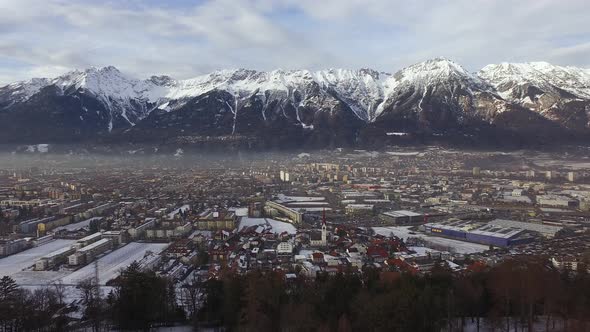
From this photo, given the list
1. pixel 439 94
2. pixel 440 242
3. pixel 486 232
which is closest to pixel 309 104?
pixel 439 94

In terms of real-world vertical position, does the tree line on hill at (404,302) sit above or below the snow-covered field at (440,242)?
above

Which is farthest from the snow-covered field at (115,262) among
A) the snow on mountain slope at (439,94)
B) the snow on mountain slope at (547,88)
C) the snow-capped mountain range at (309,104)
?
the snow on mountain slope at (547,88)

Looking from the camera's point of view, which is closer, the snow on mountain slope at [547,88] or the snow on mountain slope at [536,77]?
the snow on mountain slope at [547,88]

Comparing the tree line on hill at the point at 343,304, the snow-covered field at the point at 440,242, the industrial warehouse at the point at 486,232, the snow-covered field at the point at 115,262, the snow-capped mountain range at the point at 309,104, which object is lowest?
the snow-covered field at the point at 115,262

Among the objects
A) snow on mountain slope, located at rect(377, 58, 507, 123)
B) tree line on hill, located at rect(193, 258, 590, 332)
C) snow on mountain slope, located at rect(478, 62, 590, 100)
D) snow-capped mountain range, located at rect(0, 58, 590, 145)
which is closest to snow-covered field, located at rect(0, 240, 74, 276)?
tree line on hill, located at rect(193, 258, 590, 332)

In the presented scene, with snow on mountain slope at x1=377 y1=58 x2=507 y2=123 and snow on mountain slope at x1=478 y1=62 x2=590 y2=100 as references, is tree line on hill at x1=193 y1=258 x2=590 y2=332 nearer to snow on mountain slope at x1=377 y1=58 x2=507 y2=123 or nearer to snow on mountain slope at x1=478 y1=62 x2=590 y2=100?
snow on mountain slope at x1=377 y1=58 x2=507 y2=123

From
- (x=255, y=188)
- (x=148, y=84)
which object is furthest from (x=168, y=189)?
Answer: (x=148, y=84)

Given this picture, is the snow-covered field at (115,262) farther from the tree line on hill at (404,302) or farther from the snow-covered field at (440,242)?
the snow-covered field at (440,242)

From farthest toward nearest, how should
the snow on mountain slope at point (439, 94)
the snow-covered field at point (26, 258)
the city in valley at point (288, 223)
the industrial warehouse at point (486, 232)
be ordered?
the snow on mountain slope at point (439, 94) < the industrial warehouse at point (486, 232) < the snow-covered field at point (26, 258) < the city in valley at point (288, 223)
